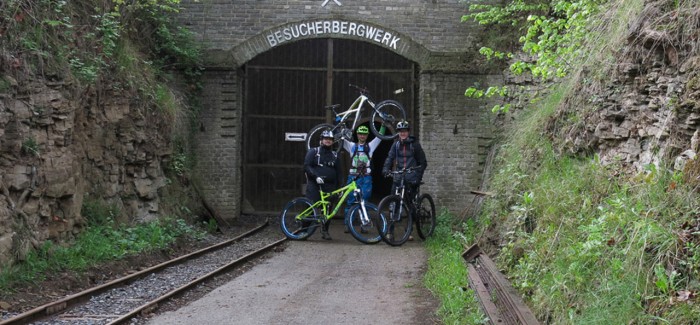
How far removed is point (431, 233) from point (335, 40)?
547 cm

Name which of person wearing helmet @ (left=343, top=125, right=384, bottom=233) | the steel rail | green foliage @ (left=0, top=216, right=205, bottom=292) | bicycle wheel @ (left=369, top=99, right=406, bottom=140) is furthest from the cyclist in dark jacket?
green foliage @ (left=0, top=216, right=205, bottom=292)

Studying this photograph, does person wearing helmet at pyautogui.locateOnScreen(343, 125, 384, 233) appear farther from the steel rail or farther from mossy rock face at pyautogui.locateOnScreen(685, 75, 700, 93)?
mossy rock face at pyautogui.locateOnScreen(685, 75, 700, 93)

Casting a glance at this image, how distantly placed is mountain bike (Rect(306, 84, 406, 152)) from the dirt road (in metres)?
3.78

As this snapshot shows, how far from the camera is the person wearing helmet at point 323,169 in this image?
12.8 metres

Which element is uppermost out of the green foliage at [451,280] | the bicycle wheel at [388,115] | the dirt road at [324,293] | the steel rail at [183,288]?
the bicycle wheel at [388,115]

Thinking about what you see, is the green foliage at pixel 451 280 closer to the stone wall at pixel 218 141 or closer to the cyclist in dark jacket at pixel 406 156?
the cyclist in dark jacket at pixel 406 156

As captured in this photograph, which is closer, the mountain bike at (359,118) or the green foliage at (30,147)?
the green foliage at (30,147)

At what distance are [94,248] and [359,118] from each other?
25.1ft

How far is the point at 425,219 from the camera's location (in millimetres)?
14141

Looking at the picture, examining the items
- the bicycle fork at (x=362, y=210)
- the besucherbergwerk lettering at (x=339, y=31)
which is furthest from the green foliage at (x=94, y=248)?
the besucherbergwerk lettering at (x=339, y=31)

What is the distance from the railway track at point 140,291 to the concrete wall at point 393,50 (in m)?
4.59

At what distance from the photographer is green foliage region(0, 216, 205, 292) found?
792cm

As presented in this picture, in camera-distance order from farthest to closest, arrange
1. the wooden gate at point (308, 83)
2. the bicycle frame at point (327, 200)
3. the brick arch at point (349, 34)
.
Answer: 1. the wooden gate at point (308, 83)
2. the brick arch at point (349, 34)
3. the bicycle frame at point (327, 200)

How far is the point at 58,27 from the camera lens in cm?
1022
